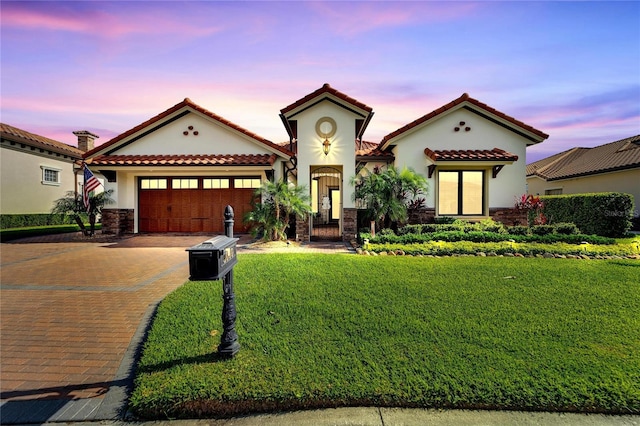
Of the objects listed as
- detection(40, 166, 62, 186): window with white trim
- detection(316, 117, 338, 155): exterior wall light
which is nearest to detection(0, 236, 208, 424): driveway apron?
detection(316, 117, 338, 155): exterior wall light

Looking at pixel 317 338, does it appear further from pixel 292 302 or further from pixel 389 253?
pixel 389 253

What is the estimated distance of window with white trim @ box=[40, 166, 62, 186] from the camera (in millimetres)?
20017

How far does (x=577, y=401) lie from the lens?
284cm

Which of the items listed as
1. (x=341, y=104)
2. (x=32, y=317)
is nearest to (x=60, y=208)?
(x=32, y=317)

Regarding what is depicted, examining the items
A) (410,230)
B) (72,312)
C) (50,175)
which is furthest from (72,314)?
(50,175)

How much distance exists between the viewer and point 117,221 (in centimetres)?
1438

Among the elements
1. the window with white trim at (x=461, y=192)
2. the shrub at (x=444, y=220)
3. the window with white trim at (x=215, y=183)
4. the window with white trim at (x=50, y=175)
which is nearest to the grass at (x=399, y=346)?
the shrub at (x=444, y=220)

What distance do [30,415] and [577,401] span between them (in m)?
4.92

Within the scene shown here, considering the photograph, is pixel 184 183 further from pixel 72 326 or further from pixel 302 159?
pixel 72 326

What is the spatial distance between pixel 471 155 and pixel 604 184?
1216 centimetres

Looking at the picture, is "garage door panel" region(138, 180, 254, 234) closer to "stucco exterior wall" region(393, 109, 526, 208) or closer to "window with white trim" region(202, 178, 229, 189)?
"window with white trim" region(202, 178, 229, 189)

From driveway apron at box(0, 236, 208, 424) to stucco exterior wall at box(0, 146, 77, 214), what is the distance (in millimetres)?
11961

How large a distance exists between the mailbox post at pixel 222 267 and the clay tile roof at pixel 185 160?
33.5 feet

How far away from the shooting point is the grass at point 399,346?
113 inches
